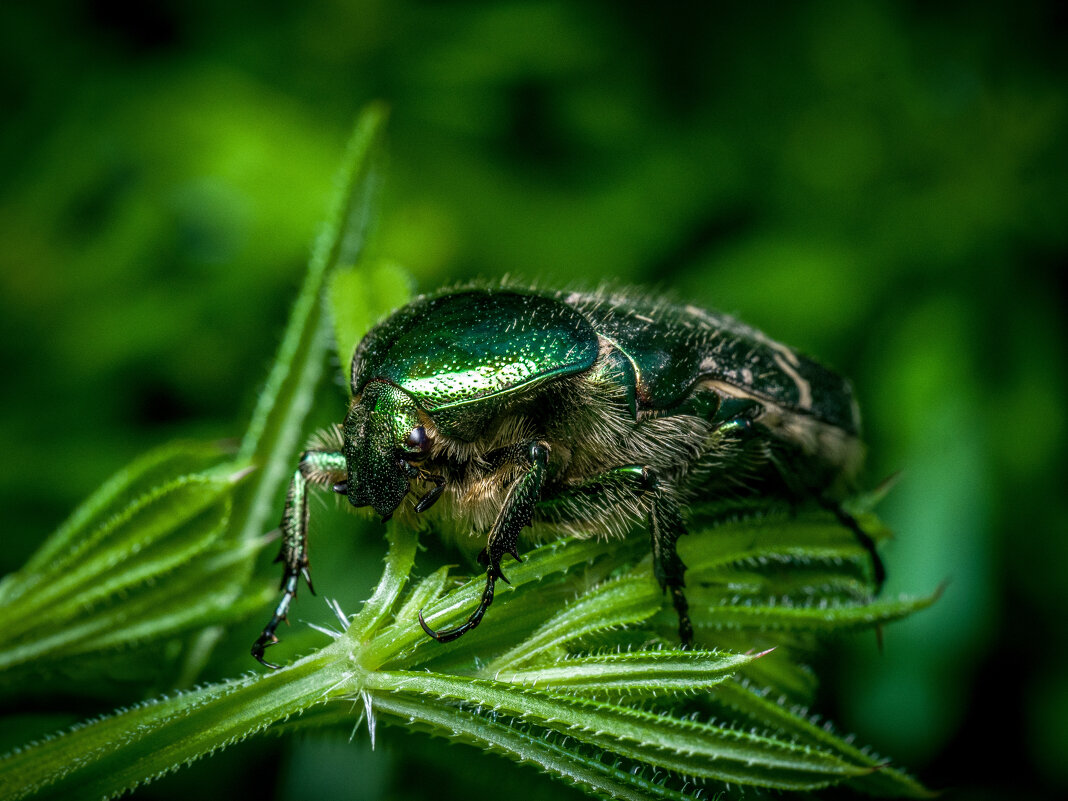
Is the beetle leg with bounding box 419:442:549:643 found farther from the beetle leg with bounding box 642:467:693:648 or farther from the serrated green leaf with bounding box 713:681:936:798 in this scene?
the serrated green leaf with bounding box 713:681:936:798

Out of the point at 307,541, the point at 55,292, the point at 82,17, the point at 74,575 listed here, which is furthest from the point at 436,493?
the point at 82,17

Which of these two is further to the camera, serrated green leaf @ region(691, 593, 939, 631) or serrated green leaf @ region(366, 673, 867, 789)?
serrated green leaf @ region(691, 593, 939, 631)

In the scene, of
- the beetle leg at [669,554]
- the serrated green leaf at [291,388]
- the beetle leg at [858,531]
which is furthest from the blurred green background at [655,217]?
the beetle leg at [669,554]

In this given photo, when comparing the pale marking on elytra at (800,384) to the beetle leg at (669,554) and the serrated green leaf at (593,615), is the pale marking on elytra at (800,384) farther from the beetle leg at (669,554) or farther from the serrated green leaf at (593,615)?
the serrated green leaf at (593,615)

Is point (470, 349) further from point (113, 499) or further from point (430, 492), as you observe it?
point (113, 499)

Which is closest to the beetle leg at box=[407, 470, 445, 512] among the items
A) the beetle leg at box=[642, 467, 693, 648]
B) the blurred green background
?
the beetle leg at box=[642, 467, 693, 648]

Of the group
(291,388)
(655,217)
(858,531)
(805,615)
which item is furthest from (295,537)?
(655,217)
